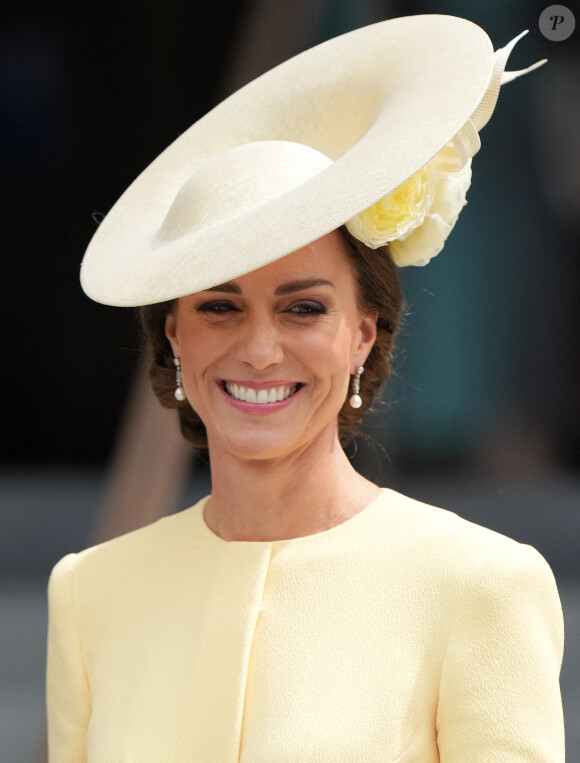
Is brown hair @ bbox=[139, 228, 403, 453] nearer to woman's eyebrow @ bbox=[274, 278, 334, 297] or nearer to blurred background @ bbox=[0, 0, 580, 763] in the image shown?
woman's eyebrow @ bbox=[274, 278, 334, 297]

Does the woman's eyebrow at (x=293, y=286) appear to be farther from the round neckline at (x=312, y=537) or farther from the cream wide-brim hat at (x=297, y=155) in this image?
the round neckline at (x=312, y=537)

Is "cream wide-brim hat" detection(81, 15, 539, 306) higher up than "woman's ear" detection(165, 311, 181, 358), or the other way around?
"cream wide-brim hat" detection(81, 15, 539, 306)

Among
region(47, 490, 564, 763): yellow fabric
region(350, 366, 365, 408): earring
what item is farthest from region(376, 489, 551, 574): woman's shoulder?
region(350, 366, 365, 408): earring

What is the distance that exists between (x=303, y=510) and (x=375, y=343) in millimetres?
307

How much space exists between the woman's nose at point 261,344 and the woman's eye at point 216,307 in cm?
4

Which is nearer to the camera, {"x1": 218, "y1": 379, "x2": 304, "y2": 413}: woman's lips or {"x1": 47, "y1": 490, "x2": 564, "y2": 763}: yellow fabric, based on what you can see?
{"x1": 47, "y1": 490, "x2": 564, "y2": 763}: yellow fabric

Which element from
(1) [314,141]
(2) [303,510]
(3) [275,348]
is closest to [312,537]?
(2) [303,510]

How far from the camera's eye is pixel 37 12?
3732 millimetres

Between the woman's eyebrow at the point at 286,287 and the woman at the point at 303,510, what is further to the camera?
the woman's eyebrow at the point at 286,287

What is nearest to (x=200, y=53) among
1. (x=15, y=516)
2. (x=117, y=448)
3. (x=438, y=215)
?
(x=117, y=448)

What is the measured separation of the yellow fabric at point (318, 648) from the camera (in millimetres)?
1637

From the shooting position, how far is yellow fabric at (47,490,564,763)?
1.64m

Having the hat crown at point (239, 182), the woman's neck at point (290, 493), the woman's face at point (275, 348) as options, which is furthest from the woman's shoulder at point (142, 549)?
the hat crown at point (239, 182)

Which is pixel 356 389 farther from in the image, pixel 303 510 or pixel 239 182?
pixel 239 182
